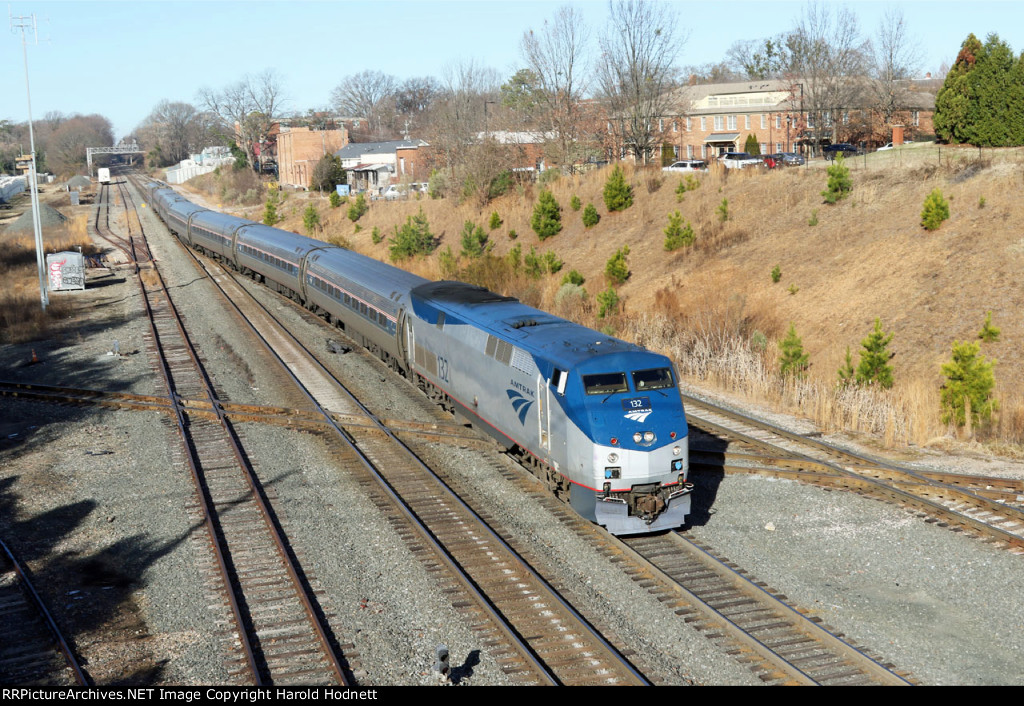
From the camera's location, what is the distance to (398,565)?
1378 cm

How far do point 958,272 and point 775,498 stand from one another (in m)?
15.6

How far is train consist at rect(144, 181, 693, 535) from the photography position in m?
14.0

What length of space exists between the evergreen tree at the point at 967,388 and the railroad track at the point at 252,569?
15179mm

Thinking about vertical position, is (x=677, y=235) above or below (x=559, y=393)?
above

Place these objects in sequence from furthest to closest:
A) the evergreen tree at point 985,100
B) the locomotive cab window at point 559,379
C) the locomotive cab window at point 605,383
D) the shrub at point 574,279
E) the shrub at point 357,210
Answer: the shrub at point 357,210 → the evergreen tree at point 985,100 → the shrub at point 574,279 → the locomotive cab window at point 559,379 → the locomotive cab window at point 605,383

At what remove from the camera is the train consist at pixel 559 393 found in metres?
14.0

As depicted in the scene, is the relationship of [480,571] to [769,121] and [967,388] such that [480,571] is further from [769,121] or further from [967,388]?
[769,121]

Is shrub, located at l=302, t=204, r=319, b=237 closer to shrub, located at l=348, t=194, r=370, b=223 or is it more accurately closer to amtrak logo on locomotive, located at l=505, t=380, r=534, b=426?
shrub, located at l=348, t=194, r=370, b=223

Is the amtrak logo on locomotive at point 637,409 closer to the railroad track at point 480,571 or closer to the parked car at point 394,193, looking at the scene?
the railroad track at point 480,571

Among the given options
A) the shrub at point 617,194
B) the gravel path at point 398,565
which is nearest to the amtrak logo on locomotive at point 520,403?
the gravel path at point 398,565

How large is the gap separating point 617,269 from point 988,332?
1572 cm

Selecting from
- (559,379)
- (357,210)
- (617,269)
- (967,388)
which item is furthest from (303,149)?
(559,379)
